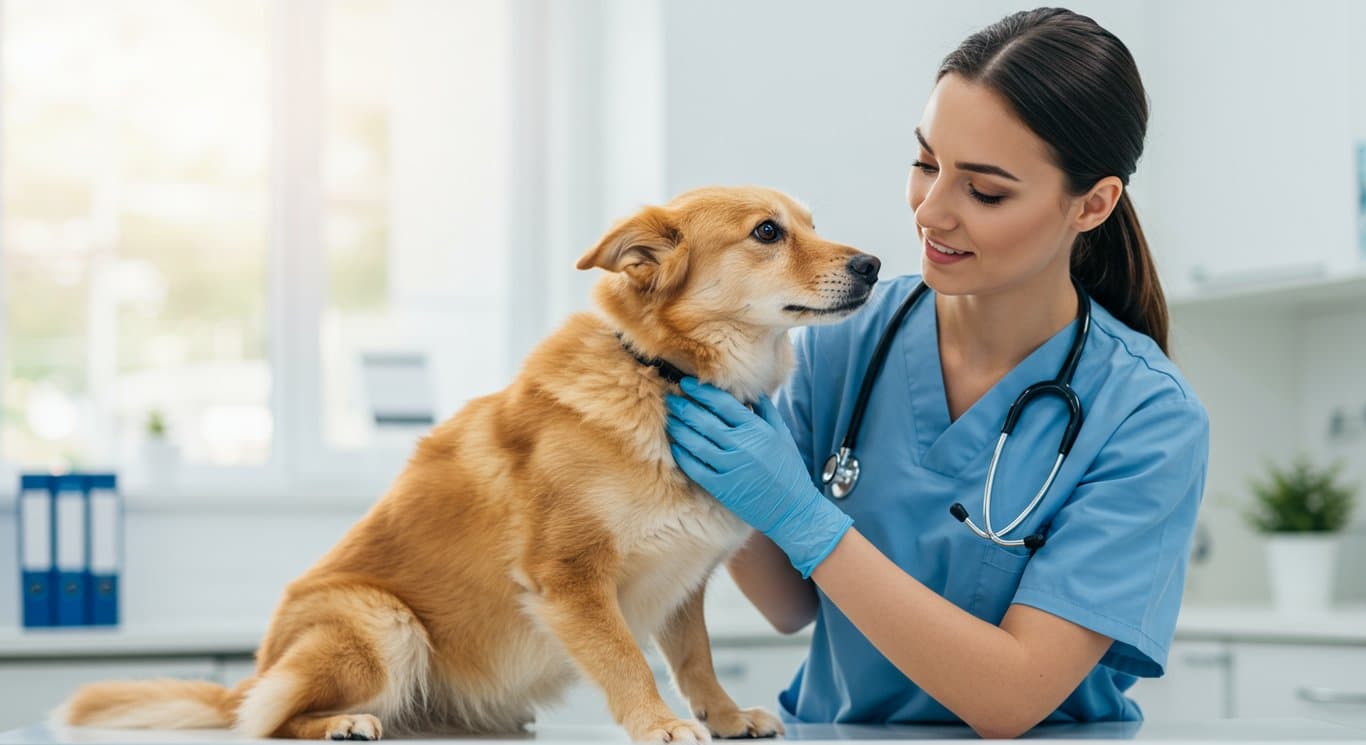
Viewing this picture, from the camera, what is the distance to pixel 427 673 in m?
1.31

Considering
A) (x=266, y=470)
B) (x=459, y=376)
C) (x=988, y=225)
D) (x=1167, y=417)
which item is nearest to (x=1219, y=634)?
(x=1167, y=417)

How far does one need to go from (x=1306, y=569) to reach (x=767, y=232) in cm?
205


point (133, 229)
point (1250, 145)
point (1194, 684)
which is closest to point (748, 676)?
point (1194, 684)

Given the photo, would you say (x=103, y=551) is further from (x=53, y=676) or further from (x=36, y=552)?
(x=53, y=676)

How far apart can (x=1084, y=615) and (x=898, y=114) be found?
1.96m

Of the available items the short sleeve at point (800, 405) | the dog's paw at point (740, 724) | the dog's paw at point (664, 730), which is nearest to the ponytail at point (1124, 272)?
the short sleeve at point (800, 405)

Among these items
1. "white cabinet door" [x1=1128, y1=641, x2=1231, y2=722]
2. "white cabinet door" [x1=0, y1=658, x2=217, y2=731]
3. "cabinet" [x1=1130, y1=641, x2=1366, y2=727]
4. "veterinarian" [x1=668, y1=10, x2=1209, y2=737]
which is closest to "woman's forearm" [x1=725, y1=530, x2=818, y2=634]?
"veterinarian" [x1=668, y1=10, x2=1209, y2=737]

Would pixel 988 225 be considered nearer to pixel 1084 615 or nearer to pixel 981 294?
pixel 981 294

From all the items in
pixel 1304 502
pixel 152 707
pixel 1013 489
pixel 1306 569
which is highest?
pixel 1013 489

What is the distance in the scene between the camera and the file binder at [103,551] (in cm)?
272

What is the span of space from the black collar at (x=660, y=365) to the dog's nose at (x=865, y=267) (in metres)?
0.22

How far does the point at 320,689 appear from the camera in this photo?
123 centimetres

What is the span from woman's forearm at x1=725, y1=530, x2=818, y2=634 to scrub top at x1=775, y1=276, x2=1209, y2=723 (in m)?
0.04

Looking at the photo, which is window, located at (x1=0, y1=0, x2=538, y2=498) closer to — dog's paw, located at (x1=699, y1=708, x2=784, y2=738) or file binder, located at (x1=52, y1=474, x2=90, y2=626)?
file binder, located at (x1=52, y1=474, x2=90, y2=626)
